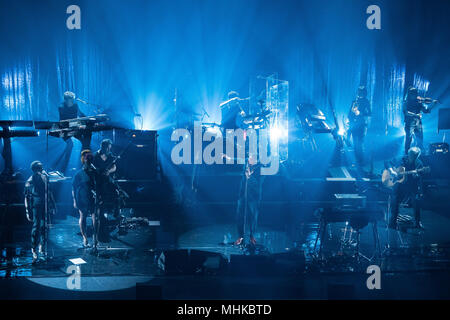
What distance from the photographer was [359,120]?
37.7 ft

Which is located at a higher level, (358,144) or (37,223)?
(358,144)

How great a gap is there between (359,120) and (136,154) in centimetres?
684

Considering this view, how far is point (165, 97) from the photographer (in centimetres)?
1383

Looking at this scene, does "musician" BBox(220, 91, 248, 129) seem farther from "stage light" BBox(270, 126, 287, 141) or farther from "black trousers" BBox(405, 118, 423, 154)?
"black trousers" BBox(405, 118, 423, 154)

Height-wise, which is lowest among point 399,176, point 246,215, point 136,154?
point 246,215

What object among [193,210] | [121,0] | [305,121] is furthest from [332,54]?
[193,210]

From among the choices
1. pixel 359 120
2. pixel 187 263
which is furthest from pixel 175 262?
pixel 359 120

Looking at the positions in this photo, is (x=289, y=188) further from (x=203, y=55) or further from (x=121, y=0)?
(x=121, y=0)

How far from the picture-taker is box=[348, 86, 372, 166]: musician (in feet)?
37.4

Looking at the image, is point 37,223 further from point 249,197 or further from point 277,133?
point 277,133

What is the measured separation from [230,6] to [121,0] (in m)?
3.81

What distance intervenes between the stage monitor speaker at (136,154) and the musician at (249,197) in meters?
3.42

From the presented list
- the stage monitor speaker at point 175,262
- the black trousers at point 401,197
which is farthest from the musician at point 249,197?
the black trousers at point 401,197

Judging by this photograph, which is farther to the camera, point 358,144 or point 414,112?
point 358,144
